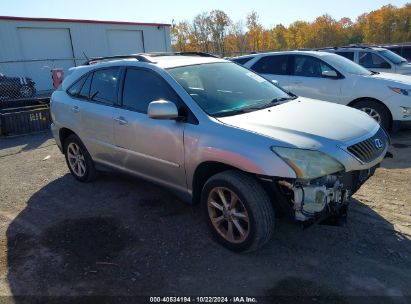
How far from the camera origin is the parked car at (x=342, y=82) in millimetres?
6877

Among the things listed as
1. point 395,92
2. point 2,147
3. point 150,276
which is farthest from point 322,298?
point 2,147

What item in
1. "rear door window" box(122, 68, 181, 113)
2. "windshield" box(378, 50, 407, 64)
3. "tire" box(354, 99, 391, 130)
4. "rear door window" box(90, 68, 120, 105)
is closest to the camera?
"rear door window" box(122, 68, 181, 113)

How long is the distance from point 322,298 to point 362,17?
271 ft

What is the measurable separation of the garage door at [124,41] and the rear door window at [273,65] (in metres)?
16.2

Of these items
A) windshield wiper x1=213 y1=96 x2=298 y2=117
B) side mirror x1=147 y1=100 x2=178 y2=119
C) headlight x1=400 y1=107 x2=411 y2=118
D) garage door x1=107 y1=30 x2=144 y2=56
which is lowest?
headlight x1=400 y1=107 x2=411 y2=118

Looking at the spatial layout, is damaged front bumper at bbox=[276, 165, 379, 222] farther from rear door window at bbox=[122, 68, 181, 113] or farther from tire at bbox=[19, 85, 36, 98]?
tire at bbox=[19, 85, 36, 98]

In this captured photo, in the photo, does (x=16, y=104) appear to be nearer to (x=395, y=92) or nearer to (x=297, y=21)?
(x=395, y=92)

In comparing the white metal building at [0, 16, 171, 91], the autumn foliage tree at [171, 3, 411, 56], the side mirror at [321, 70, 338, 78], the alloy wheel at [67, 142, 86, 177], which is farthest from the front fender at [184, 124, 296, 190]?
the autumn foliage tree at [171, 3, 411, 56]

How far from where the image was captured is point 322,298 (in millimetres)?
2830

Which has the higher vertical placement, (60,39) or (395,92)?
(60,39)

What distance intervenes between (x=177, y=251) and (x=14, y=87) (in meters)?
13.5

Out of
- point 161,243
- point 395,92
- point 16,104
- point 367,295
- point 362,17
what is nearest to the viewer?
point 367,295

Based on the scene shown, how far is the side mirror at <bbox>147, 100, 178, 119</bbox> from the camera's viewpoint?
353 centimetres

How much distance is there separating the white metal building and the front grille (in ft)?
50.9
